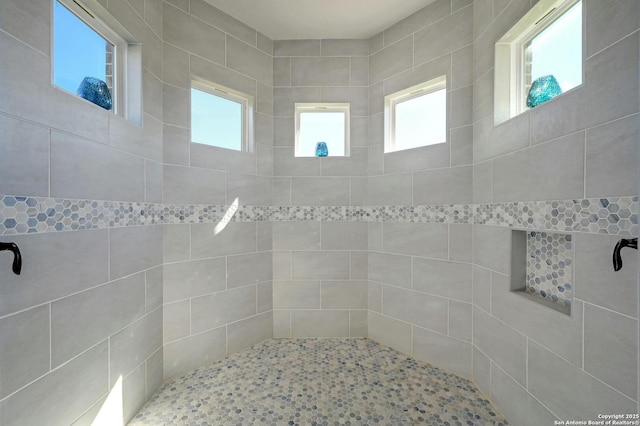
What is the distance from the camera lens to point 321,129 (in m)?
2.63

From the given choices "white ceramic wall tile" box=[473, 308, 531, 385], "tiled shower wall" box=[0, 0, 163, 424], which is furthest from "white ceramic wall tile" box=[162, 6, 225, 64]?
"white ceramic wall tile" box=[473, 308, 531, 385]

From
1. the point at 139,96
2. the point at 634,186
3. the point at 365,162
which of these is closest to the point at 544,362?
the point at 634,186

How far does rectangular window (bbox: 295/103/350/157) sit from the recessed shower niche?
5.27ft

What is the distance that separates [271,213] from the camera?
2.52 m

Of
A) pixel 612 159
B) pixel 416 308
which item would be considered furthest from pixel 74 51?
pixel 416 308

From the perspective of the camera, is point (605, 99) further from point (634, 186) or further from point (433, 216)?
point (433, 216)

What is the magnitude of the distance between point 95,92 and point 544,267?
249 centimetres

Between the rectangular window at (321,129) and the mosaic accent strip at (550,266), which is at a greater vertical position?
the rectangular window at (321,129)

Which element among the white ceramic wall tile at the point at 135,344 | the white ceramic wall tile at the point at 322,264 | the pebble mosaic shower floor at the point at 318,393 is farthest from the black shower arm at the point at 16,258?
the white ceramic wall tile at the point at 322,264

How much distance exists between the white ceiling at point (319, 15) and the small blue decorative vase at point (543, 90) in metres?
1.17

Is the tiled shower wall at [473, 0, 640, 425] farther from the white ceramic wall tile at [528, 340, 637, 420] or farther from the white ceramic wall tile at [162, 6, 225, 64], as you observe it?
the white ceramic wall tile at [162, 6, 225, 64]

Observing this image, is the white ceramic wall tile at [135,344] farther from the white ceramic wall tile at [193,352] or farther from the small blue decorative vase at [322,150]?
the small blue decorative vase at [322,150]

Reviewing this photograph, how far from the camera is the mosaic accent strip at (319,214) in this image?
100 centimetres

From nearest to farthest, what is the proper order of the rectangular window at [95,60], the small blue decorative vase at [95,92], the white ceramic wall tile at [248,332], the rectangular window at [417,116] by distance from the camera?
the rectangular window at [95,60] < the small blue decorative vase at [95,92] < the rectangular window at [417,116] < the white ceramic wall tile at [248,332]
